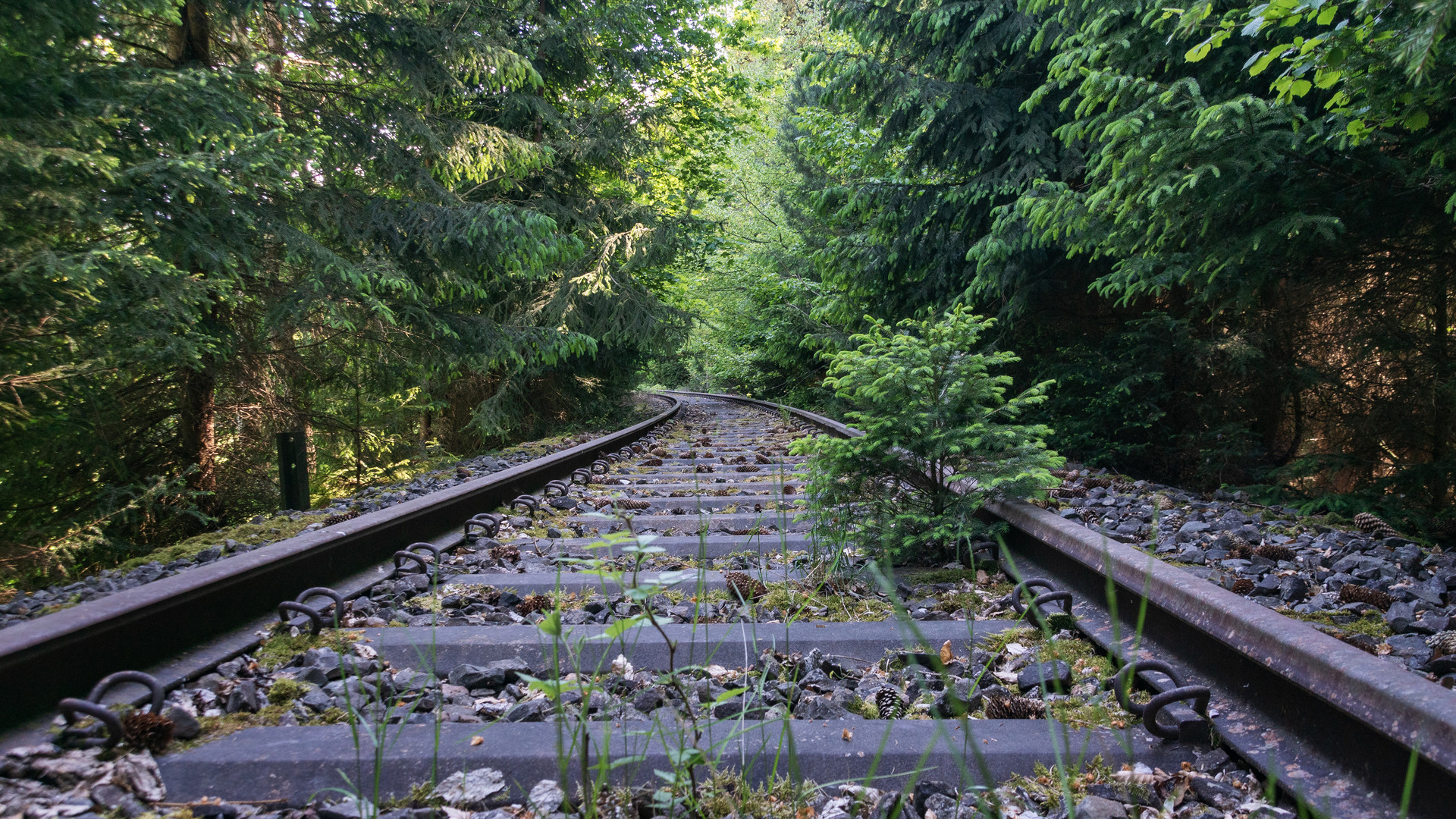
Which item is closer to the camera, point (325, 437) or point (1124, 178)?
point (1124, 178)

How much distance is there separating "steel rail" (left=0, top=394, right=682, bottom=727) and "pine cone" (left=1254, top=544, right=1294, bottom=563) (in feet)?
11.7

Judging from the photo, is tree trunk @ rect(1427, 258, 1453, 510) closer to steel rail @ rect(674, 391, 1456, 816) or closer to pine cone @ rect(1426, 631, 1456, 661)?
pine cone @ rect(1426, 631, 1456, 661)

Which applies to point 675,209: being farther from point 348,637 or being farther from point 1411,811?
point 1411,811

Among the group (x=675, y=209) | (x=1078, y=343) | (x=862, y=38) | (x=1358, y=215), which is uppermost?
(x=862, y=38)

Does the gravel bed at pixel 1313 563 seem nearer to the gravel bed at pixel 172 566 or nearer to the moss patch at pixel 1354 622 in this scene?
the moss patch at pixel 1354 622

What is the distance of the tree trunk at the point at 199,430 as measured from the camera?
682 cm

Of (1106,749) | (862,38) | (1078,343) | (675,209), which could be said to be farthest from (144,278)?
A: (675,209)

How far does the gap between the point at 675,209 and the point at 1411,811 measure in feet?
41.9

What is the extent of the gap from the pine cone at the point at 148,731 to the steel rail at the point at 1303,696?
1.86 meters

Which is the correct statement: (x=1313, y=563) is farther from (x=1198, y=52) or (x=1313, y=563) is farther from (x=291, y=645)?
(x=291, y=645)

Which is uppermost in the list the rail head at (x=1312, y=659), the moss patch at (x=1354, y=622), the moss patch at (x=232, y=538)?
the rail head at (x=1312, y=659)

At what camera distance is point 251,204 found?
6.03 meters

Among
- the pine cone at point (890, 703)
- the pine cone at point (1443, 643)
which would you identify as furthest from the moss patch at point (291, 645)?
the pine cone at point (1443, 643)

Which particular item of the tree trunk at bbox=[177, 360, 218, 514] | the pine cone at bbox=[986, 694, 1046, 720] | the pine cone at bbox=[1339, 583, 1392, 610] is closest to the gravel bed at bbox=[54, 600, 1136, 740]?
the pine cone at bbox=[986, 694, 1046, 720]
